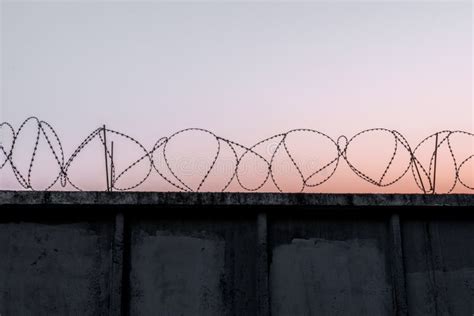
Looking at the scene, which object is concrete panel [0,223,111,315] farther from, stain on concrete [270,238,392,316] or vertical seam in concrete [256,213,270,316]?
stain on concrete [270,238,392,316]

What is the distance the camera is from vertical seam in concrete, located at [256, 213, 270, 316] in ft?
15.8

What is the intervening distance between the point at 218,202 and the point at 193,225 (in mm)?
338

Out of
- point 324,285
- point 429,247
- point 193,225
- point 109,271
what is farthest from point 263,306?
point 429,247

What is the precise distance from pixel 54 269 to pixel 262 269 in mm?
1820

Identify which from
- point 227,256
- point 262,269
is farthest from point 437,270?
point 227,256

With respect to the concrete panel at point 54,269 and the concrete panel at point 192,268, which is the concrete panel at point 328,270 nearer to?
the concrete panel at point 192,268

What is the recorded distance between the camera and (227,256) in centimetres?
496

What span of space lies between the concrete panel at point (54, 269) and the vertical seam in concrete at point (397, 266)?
8.41ft

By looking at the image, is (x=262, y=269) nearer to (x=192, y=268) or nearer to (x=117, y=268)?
(x=192, y=268)

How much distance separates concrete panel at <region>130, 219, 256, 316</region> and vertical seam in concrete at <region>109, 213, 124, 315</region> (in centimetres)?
14

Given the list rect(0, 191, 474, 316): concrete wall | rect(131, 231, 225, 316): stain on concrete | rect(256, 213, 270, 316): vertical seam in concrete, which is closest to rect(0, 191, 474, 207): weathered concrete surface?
rect(0, 191, 474, 316): concrete wall

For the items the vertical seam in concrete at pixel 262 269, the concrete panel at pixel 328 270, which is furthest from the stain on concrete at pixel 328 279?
the vertical seam in concrete at pixel 262 269

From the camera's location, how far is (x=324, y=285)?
16.5 feet

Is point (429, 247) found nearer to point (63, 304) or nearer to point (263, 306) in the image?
point (263, 306)
